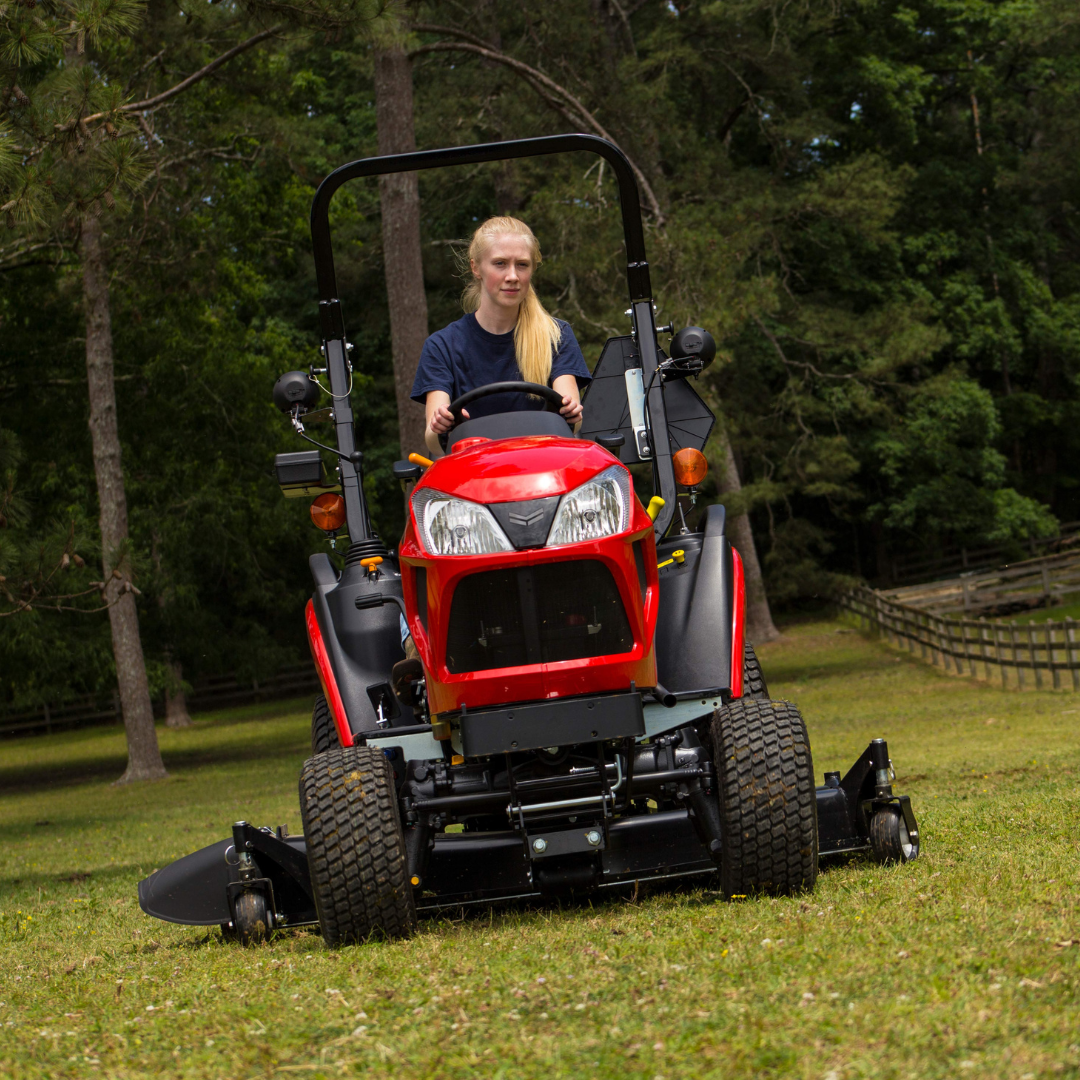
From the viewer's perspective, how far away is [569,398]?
6.05 meters

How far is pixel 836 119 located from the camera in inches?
1532

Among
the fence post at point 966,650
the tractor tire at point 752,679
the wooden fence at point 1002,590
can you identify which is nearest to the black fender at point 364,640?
the tractor tire at point 752,679

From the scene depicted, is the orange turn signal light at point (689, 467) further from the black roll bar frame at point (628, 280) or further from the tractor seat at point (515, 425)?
the tractor seat at point (515, 425)

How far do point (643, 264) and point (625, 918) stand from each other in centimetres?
295

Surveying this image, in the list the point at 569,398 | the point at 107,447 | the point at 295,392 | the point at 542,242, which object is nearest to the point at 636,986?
the point at 569,398

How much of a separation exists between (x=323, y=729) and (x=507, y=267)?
2193mm

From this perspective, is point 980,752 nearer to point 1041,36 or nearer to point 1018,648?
point 1018,648

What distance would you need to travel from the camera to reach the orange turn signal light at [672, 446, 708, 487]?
241 inches

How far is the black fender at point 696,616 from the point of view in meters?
5.68

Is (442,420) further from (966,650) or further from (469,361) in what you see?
(966,650)

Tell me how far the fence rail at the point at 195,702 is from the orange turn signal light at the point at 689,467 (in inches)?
1485

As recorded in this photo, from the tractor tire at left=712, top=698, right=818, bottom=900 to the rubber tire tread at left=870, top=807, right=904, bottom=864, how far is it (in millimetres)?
751

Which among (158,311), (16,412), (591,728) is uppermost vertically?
(158,311)

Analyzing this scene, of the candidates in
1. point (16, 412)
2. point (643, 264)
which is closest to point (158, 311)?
point (16, 412)
